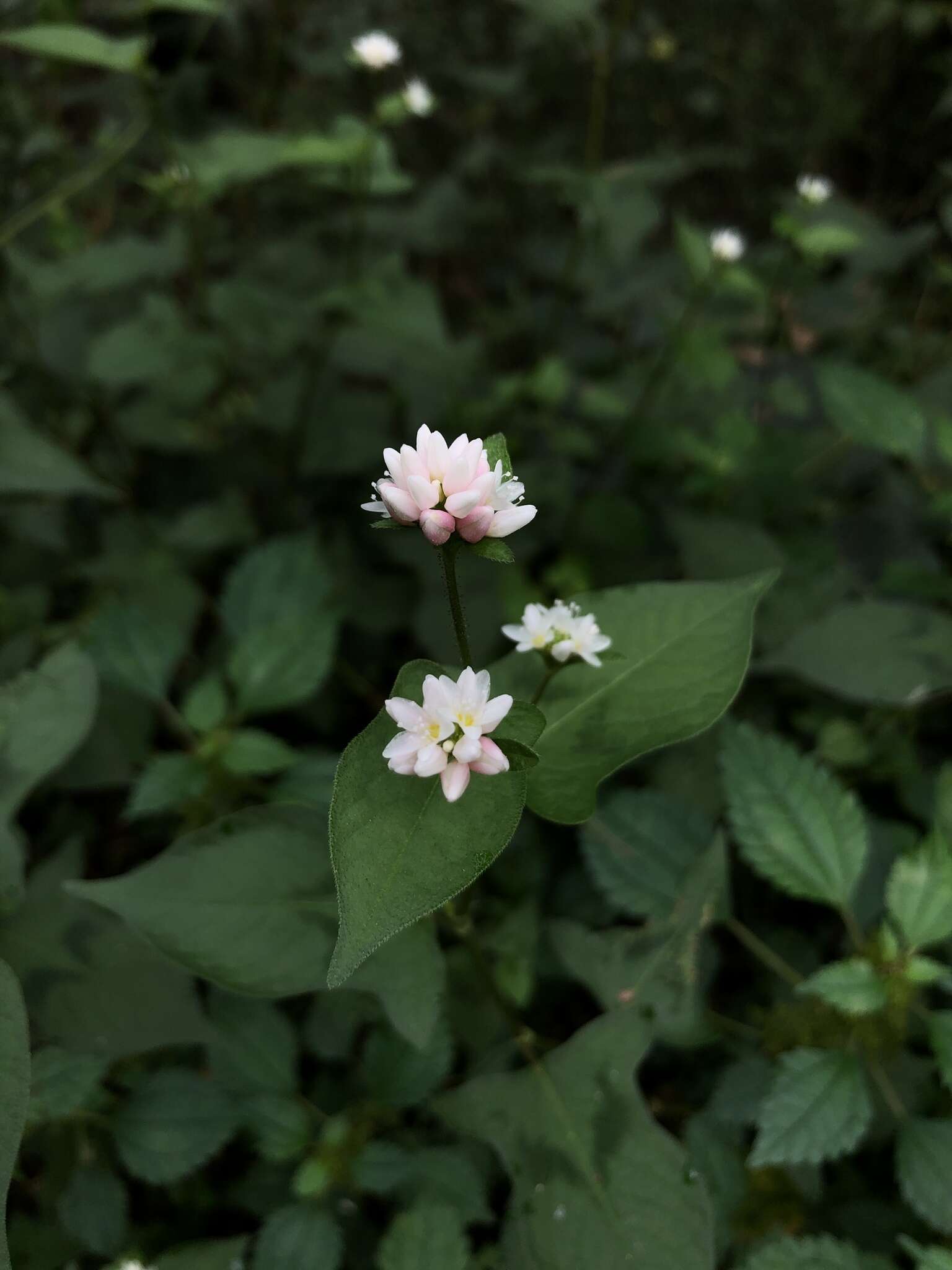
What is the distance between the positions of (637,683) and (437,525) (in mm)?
440

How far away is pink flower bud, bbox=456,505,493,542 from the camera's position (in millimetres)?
928

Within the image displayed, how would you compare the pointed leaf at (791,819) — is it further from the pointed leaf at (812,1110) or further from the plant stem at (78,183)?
the plant stem at (78,183)

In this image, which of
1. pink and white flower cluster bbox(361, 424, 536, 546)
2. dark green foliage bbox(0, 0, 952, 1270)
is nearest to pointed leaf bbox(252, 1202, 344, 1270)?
dark green foliage bbox(0, 0, 952, 1270)

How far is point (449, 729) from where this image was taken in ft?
3.02

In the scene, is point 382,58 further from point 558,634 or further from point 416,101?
point 558,634

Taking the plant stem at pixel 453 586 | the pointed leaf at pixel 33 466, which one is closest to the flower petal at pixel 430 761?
the plant stem at pixel 453 586

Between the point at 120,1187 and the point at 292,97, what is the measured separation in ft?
11.7

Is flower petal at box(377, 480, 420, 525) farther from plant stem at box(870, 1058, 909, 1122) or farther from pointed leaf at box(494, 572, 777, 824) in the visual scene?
plant stem at box(870, 1058, 909, 1122)

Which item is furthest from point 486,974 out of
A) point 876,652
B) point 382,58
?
point 382,58

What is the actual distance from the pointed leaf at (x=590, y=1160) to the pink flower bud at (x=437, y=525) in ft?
2.82

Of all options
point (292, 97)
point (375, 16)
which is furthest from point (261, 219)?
point (375, 16)

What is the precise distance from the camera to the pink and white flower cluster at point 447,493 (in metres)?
0.92

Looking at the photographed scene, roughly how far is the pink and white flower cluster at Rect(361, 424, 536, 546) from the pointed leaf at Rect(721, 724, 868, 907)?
0.84 m

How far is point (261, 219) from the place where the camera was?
11.4 feet
